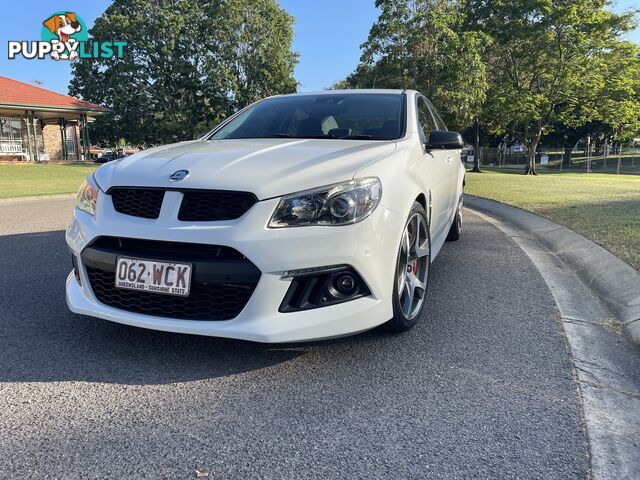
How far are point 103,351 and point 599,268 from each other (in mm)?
4253

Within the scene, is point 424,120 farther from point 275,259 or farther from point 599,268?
point 275,259

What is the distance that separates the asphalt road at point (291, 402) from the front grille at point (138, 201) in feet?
2.62

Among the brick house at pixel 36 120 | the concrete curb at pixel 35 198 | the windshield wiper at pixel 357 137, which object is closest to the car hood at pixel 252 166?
the windshield wiper at pixel 357 137

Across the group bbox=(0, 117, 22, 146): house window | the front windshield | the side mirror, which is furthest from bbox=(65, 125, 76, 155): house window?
the side mirror

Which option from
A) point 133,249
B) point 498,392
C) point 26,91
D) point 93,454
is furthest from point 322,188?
point 26,91

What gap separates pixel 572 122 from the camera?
3178cm

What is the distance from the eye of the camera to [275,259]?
2379mm

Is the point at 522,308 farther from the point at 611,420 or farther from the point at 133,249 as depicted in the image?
the point at 133,249

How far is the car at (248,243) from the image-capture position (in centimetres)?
241

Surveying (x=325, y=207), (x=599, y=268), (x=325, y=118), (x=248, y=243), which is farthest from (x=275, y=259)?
(x=599, y=268)

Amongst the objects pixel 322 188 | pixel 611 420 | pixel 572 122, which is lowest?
pixel 611 420

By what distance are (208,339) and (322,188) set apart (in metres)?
1.20

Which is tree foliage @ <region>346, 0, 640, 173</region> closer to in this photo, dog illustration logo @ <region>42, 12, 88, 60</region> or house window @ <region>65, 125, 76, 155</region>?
dog illustration logo @ <region>42, 12, 88, 60</region>

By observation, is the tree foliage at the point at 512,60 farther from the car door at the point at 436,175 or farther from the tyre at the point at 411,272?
the tyre at the point at 411,272
